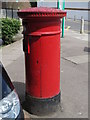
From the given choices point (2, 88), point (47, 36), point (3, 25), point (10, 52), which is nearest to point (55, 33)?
point (47, 36)

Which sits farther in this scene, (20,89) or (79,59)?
(79,59)

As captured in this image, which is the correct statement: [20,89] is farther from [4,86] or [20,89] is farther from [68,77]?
[4,86]

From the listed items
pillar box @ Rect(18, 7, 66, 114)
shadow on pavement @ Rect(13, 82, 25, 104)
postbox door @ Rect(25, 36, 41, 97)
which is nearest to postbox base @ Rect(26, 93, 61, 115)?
pillar box @ Rect(18, 7, 66, 114)

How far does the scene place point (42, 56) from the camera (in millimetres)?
3168

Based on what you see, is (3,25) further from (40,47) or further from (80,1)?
(80,1)

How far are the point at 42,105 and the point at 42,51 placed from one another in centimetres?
88

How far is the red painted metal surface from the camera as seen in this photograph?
3.06 meters

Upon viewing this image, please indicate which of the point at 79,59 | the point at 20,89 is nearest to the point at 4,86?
the point at 20,89

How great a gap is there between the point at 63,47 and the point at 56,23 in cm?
561

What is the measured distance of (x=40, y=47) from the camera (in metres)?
3.13

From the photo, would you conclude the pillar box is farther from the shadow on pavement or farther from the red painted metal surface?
the shadow on pavement

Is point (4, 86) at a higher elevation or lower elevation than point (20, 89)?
higher

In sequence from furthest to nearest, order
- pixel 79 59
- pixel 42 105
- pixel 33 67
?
pixel 79 59
pixel 42 105
pixel 33 67

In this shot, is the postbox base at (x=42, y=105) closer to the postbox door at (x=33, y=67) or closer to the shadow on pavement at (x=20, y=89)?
the postbox door at (x=33, y=67)
